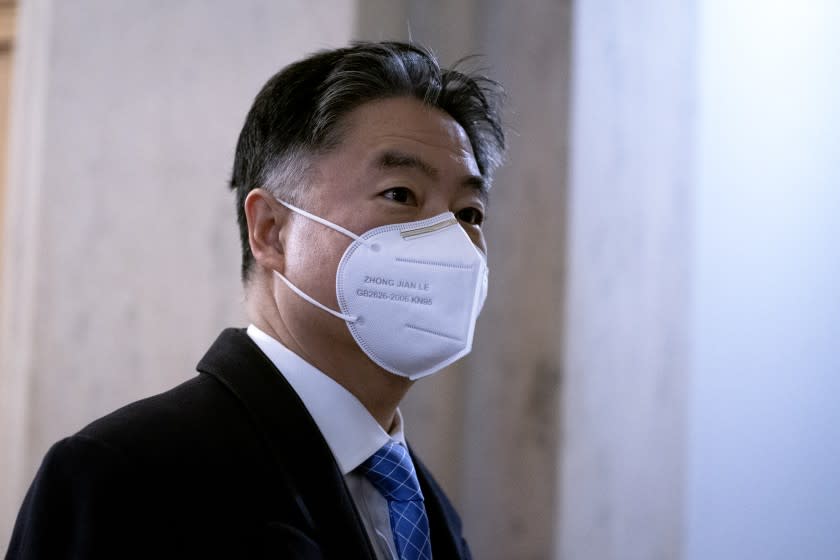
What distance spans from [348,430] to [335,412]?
0.12ft

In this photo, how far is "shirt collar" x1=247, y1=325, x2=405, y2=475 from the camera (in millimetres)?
1375

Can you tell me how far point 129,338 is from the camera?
2.38 meters

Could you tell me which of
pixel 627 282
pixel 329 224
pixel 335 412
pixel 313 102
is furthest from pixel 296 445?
pixel 627 282

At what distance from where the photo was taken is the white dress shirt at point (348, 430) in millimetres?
1370

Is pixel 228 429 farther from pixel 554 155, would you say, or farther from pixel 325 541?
pixel 554 155

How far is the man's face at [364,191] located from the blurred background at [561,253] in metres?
0.80

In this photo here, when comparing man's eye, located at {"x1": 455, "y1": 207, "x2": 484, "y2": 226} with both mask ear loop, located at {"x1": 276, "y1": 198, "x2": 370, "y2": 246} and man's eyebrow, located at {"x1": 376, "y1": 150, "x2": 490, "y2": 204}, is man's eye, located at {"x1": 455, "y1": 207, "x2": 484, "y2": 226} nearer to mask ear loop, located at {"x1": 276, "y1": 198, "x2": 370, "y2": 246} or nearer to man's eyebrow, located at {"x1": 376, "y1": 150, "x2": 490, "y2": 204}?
man's eyebrow, located at {"x1": 376, "y1": 150, "x2": 490, "y2": 204}

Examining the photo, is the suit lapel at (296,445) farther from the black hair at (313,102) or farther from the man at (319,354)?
the black hair at (313,102)

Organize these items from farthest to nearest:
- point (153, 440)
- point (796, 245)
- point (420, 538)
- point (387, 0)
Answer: point (796, 245)
point (387, 0)
point (420, 538)
point (153, 440)

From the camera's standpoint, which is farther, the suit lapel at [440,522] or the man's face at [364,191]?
the suit lapel at [440,522]

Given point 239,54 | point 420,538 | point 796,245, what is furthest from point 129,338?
point 796,245

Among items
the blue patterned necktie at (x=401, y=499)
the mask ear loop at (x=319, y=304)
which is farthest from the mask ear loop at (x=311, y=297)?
the blue patterned necktie at (x=401, y=499)

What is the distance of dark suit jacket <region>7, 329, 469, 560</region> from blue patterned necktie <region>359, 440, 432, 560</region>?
13cm

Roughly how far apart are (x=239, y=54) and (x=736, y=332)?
1.60 m
